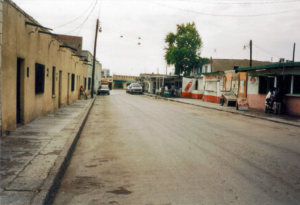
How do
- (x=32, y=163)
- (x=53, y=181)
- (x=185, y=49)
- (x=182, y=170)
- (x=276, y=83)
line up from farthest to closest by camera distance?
1. (x=185, y=49)
2. (x=276, y=83)
3. (x=182, y=170)
4. (x=32, y=163)
5. (x=53, y=181)

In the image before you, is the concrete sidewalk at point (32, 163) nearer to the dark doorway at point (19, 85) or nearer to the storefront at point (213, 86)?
the dark doorway at point (19, 85)

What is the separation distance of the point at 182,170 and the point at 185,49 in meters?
47.2

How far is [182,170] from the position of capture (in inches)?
200

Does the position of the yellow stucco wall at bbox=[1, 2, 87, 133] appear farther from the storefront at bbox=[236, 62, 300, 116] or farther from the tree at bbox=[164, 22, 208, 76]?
the tree at bbox=[164, 22, 208, 76]

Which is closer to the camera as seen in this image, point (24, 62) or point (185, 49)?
point (24, 62)

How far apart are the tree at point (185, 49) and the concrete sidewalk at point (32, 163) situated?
44.7 metres

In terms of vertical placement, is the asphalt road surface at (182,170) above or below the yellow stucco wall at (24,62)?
below

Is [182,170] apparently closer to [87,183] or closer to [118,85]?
[87,183]

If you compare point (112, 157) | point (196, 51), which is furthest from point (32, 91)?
point (196, 51)

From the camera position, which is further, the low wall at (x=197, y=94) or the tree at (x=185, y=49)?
the tree at (x=185, y=49)

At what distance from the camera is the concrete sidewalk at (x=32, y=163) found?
11.8ft

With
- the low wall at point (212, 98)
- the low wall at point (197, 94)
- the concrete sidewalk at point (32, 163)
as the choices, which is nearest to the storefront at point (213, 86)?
the low wall at point (212, 98)

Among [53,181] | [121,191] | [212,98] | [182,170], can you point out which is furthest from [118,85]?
[121,191]

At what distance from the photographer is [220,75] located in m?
26.4
